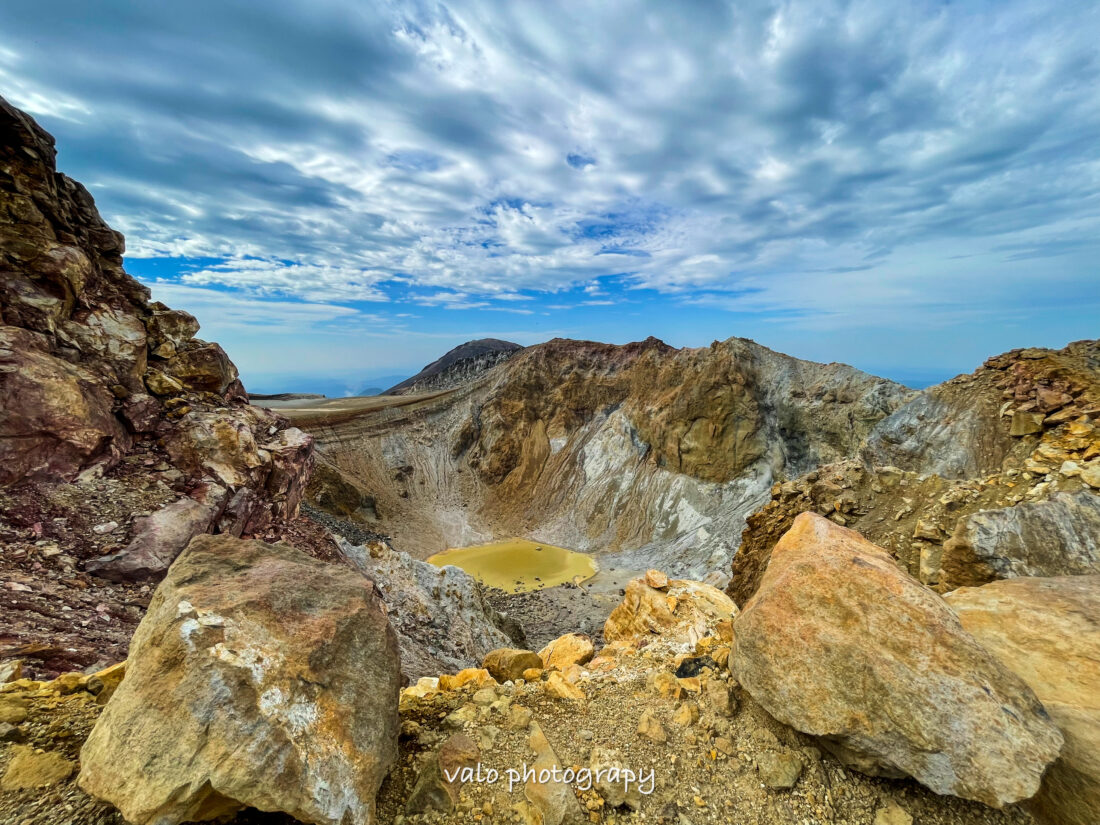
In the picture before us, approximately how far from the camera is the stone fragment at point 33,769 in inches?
138

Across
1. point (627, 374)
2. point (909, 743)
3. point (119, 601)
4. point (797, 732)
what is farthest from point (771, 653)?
point (627, 374)

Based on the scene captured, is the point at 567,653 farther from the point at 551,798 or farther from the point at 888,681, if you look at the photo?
the point at 888,681

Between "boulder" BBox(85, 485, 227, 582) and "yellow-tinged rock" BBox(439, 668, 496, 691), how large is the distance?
5744 millimetres

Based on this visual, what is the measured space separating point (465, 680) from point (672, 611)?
532 centimetres

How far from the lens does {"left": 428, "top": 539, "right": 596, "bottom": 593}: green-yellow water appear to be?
36.0m

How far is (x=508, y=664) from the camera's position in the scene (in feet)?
25.0

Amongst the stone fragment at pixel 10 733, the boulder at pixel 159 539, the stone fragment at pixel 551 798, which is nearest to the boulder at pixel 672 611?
→ the stone fragment at pixel 551 798

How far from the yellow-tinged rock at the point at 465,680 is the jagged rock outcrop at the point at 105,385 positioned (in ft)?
25.5

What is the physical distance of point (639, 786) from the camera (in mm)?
4828

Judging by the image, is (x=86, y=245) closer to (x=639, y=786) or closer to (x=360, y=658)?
(x=360, y=658)

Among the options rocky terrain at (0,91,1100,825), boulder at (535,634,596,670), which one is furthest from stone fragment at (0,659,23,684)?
boulder at (535,634,596,670)

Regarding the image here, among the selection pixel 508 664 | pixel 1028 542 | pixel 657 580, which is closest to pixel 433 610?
pixel 657 580

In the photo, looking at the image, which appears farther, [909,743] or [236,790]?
[909,743]

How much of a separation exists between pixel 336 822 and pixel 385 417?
57.6 metres
